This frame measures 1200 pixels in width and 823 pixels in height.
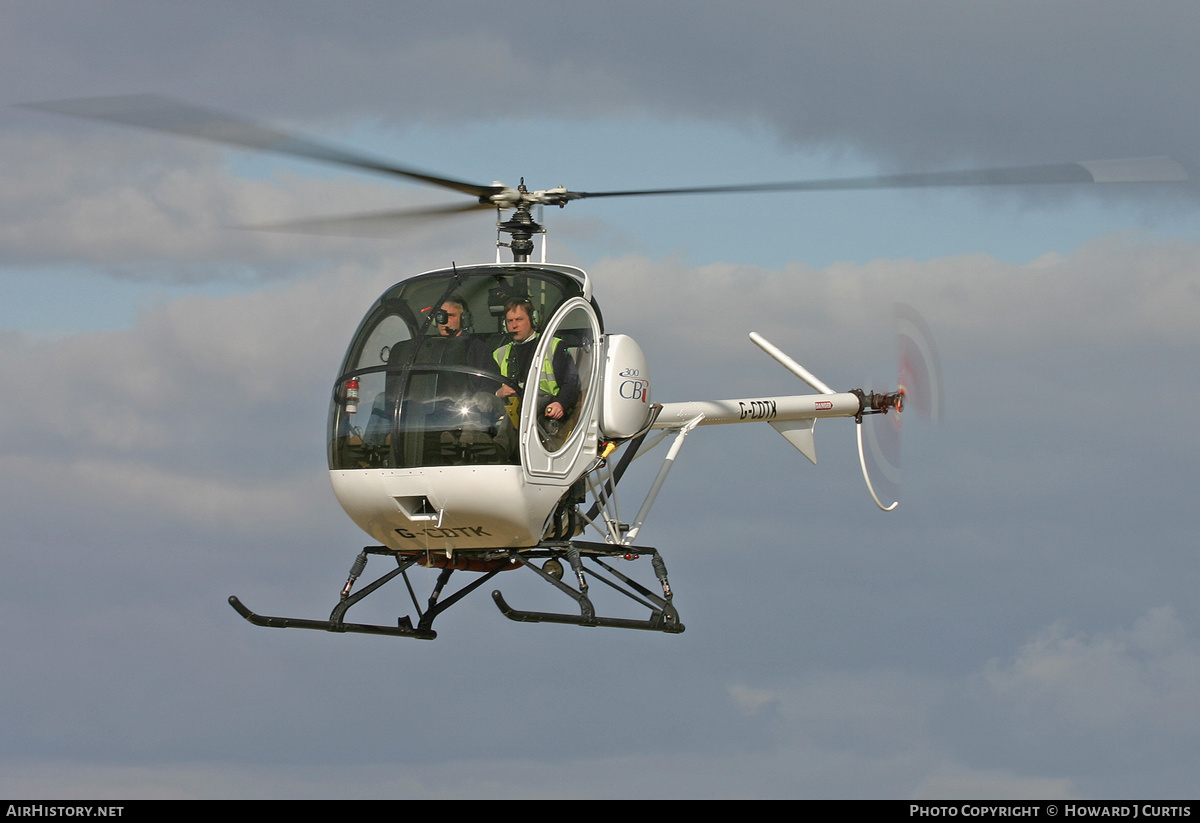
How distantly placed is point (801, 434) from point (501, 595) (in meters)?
6.17

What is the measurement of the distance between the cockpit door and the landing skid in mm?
1027

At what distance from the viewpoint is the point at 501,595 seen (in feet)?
54.5

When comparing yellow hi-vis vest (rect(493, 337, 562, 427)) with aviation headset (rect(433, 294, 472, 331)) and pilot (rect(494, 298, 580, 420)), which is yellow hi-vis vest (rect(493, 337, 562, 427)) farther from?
aviation headset (rect(433, 294, 472, 331))

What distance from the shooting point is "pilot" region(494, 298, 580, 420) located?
621 inches

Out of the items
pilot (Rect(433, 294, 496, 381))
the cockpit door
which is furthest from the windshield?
the cockpit door

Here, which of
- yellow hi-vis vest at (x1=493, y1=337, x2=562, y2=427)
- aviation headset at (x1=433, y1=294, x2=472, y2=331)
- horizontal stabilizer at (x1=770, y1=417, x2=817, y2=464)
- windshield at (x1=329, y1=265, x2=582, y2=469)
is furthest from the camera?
horizontal stabilizer at (x1=770, y1=417, x2=817, y2=464)

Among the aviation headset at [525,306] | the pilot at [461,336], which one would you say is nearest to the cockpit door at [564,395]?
the aviation headset at [525,306]

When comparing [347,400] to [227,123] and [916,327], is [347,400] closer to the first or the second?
[227,123]

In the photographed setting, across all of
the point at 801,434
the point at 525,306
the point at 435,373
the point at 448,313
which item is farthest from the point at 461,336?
the point at 801,434

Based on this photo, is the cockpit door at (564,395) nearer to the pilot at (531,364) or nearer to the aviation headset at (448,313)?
the pilot at (531,364)

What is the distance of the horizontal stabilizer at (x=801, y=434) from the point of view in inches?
834

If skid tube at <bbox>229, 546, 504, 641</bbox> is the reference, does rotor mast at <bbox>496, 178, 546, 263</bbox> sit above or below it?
above

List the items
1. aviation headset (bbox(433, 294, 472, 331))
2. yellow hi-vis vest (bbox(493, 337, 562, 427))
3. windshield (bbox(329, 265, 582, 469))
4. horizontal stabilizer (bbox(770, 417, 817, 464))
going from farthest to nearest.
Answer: horizontal stabilizer (bbox(770, 417, 817, 464)), aviation headset (bbox(433, 294, 472, 331)), yellow hi-vis vest (bbox(493, 337, 562, 427)), windshield (bbox(329, 265, 582, 469))

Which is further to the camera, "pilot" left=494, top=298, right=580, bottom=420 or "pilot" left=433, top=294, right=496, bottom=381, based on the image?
"pilot" left=494, top=298, right=580, bottom=420
